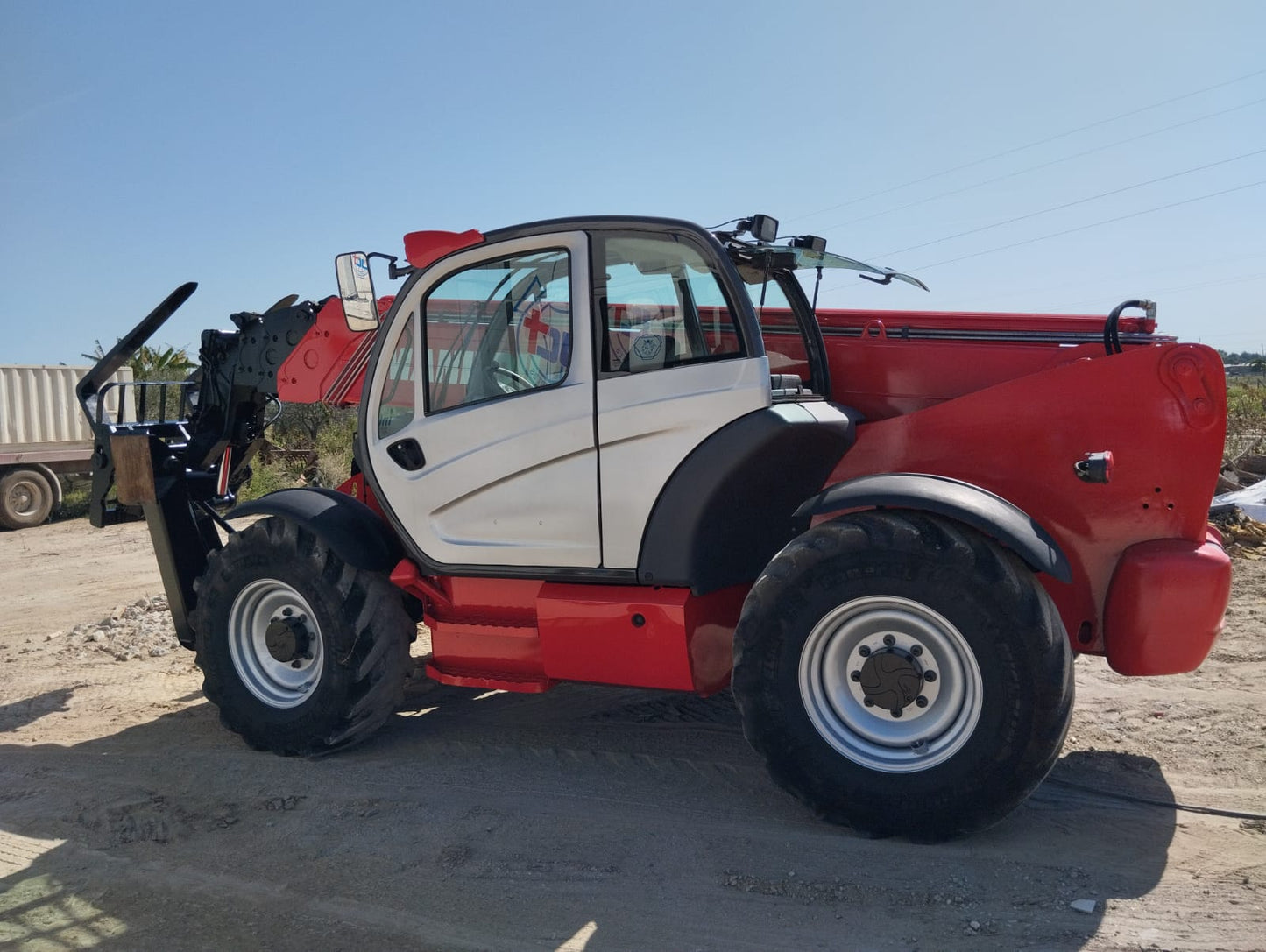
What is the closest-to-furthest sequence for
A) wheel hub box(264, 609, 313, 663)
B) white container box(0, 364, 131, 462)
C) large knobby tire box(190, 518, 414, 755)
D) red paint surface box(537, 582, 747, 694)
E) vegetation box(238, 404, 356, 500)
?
1. red paint surface box(537, 582, 747, 694)
2. large knobby tire box(190, 518, 414, 755)
3. wheel hub box(264, 609, 313, 663)
4. white container box(0, 364, 131, 462)
5. vegetation box(238, 404, 356, 500)

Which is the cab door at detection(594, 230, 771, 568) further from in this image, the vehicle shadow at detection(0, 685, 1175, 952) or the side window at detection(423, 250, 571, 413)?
the vehicle shadow at detection(0, 685, 1175, 952)

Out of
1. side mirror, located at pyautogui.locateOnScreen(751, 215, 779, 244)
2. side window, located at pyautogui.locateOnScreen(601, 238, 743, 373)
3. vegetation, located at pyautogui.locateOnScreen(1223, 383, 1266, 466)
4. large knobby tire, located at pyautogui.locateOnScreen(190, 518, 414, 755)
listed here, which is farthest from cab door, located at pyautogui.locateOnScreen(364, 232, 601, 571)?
vegetation, located at pyautogui.locateOnScreen(1223, 383, 1266, 466)

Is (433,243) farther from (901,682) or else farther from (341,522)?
(901,682)

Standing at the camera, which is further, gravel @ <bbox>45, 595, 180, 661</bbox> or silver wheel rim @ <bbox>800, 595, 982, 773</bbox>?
gravel @ <bbox>45, 595, 180, 661</bbox>

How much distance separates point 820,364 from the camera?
5.05 meters

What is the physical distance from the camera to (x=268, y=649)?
5500mm

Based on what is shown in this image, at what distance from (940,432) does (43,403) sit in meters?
17.0

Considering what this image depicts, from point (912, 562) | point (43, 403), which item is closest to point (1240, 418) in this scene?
point (912, 562)

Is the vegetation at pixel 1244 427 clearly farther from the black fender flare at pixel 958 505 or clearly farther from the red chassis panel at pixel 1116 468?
the black fender flare at pixel 958 505

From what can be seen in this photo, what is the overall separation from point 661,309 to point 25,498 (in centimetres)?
1513

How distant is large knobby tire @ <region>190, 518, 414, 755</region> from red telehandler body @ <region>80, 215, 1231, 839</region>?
0.05ft

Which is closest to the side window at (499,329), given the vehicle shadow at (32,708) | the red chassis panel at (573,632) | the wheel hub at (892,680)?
the red chassis panel at (573,632)

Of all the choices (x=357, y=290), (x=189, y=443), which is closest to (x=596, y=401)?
(x=357, y=290)

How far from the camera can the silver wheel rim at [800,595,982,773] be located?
3965 millimetres
